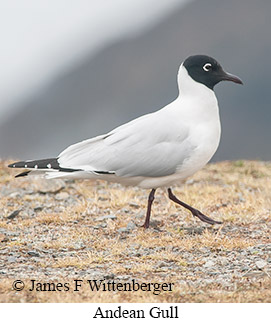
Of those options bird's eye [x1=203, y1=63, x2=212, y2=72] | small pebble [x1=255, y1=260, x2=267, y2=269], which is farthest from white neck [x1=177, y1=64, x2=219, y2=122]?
small pebble [x1=255, y1=260, x2=267, y2=269]

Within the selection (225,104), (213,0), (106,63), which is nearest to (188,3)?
(213,0)

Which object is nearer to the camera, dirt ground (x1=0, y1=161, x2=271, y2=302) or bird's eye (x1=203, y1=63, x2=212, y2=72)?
dirt ground (x1=0, y1=161, x2=271, y2=302)

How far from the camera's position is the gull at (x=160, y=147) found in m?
7.59

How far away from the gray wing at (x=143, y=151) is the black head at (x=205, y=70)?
0.65m

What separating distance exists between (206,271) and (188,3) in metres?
162

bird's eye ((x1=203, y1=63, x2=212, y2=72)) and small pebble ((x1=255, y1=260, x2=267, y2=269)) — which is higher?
bird's eye ((x1=203, y1=63, x2=212, y2=72))

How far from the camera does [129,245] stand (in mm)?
7070

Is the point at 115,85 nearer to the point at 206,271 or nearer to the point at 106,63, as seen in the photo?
the point at 106,63

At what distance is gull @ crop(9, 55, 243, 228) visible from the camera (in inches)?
299

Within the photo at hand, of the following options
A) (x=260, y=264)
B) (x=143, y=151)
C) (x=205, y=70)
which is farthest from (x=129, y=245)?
(x=205, y=70)

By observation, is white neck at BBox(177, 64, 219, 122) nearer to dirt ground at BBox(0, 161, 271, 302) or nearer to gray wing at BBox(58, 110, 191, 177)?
gray wing at BBox(58, 110, 191, 177)

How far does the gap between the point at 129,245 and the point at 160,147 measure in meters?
1.15

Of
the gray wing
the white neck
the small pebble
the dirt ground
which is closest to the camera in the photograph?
the dirt ground

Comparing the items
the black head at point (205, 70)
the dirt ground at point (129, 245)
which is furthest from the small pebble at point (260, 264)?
the black head at point (205, 70)
